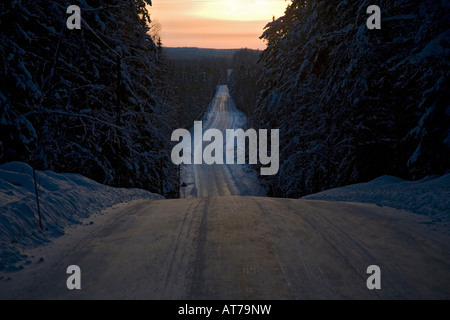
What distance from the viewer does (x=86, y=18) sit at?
52.9ft

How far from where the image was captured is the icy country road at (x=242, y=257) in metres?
4.02

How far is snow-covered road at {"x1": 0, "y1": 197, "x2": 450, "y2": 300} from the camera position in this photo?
13.2ft

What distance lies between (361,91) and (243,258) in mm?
12954

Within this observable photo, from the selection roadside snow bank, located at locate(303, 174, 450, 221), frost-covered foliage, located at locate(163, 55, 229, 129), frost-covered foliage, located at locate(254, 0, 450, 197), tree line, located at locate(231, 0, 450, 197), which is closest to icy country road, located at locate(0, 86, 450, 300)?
roadside snow bank, located at locate(303, 174, 450, 221)

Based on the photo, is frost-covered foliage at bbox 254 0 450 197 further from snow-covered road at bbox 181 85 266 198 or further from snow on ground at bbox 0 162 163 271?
snow-covered road at bbox 181 85 266 198

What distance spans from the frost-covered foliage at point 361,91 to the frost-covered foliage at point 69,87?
10.3m

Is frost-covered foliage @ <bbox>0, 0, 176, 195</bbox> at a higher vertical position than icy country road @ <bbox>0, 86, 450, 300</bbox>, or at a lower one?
higher

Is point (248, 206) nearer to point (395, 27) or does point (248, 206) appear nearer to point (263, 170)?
point (395, 27)

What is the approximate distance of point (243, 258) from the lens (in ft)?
16.2

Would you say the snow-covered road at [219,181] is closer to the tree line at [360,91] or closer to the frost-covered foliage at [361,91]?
the frost-covered foliage at [361,91]

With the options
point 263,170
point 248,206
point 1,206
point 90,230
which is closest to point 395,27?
point 248,206

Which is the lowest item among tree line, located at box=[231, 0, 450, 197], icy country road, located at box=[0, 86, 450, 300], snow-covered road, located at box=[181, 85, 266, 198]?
snow-covered road, located at box=[181, 85, 266, 198]

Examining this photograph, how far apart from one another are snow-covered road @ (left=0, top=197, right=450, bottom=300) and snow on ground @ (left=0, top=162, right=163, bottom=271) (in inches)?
14.1

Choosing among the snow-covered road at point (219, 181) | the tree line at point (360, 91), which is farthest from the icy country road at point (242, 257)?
the snow-covered road at point (219, 181)
